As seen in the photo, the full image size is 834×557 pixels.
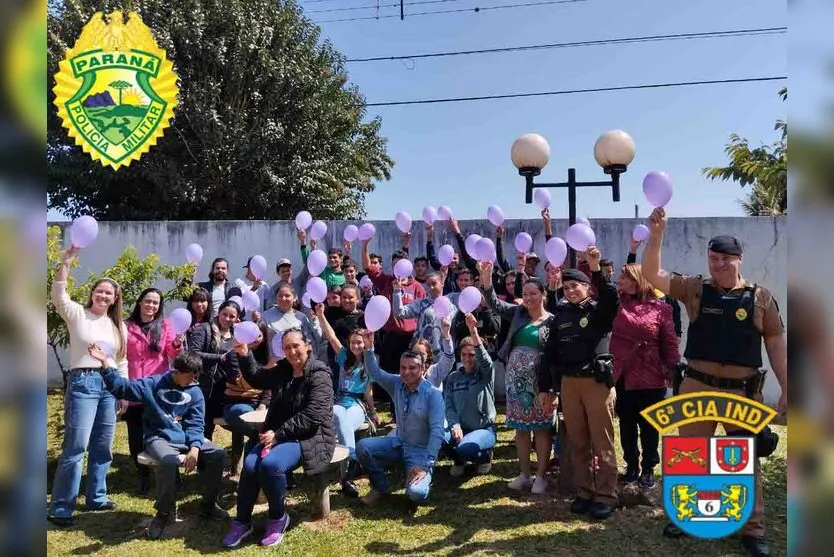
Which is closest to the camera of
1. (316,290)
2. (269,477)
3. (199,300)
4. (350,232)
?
(269,477)

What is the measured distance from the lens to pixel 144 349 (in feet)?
15.0

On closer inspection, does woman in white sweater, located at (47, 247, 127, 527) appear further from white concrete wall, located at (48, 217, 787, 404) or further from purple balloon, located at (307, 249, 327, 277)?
white concrete wall, located at (48, 217, 787, 404)

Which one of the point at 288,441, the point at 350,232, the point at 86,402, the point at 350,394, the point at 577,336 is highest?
the point at 350,232

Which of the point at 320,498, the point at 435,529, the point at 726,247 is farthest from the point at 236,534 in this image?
the point at 726,247

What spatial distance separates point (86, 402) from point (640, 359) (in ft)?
13.3

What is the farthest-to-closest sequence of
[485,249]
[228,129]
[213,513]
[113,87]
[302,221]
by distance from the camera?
[228,129] → [302,221] → [485,249] → [113,87] → [213,513]

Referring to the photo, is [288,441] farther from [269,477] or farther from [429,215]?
[429,215]

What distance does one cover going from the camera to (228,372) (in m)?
4.59

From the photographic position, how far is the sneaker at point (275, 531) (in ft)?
11.7

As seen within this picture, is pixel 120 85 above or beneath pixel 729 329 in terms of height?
above

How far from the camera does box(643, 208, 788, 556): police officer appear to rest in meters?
3.12

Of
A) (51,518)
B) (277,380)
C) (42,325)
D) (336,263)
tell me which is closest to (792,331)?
(42,325)

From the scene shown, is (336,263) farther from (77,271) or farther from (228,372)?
(77,271)

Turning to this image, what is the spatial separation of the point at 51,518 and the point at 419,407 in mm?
2630
